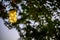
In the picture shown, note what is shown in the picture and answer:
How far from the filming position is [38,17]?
153 cm

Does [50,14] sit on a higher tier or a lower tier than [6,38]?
higher

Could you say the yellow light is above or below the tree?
above

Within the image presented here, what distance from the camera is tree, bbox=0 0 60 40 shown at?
1523mm

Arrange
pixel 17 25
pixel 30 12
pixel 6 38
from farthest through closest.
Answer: pixel 6 38, pixel 17 25, pixel 30 12

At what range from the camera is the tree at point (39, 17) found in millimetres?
1523

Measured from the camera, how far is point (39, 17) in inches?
60.6

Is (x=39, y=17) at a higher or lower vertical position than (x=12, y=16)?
lower

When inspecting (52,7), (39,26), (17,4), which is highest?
(17,4)

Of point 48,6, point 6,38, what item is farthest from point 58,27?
point 6,38

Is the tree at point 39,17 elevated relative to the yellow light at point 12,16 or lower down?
lower down

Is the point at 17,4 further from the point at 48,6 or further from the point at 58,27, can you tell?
the point at 58,27

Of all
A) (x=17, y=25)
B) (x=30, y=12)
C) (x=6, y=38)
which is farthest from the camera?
(x=6, y=38)

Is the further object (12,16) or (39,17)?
(39,17)

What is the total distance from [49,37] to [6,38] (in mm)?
765
